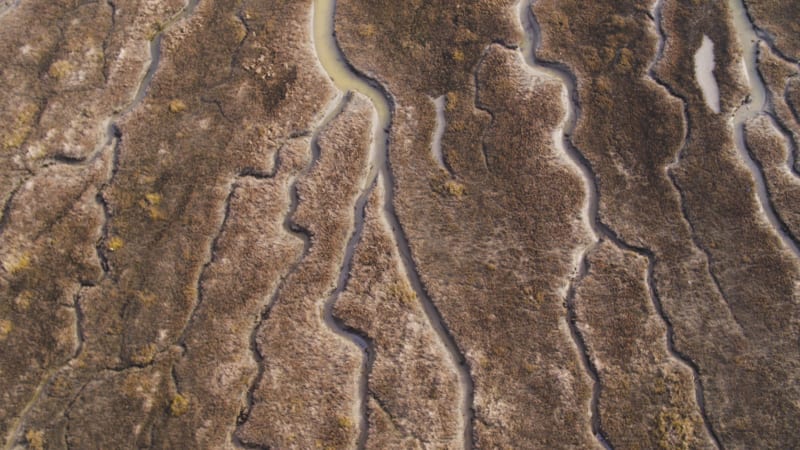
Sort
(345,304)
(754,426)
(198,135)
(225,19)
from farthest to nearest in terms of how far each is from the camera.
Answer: (225,19) → (198,135) → (345,304) → (754,426)

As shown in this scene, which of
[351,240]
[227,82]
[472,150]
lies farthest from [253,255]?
[472,150]

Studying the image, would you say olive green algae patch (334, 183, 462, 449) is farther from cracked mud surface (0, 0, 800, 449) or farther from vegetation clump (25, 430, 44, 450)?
vegetation clump (25, 430, 44, 450)

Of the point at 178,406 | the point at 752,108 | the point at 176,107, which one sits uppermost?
the point at 752,108

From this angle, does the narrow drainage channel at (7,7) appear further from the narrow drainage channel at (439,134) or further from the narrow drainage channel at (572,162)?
the narrow drainage channel at (572,162)

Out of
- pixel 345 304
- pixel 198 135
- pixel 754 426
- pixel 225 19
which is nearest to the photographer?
pixel 754 426

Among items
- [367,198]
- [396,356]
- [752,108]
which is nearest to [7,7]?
[367,198]

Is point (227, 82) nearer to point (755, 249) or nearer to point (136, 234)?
point (136, 234)

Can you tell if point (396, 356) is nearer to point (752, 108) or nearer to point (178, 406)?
point (178, 406)
